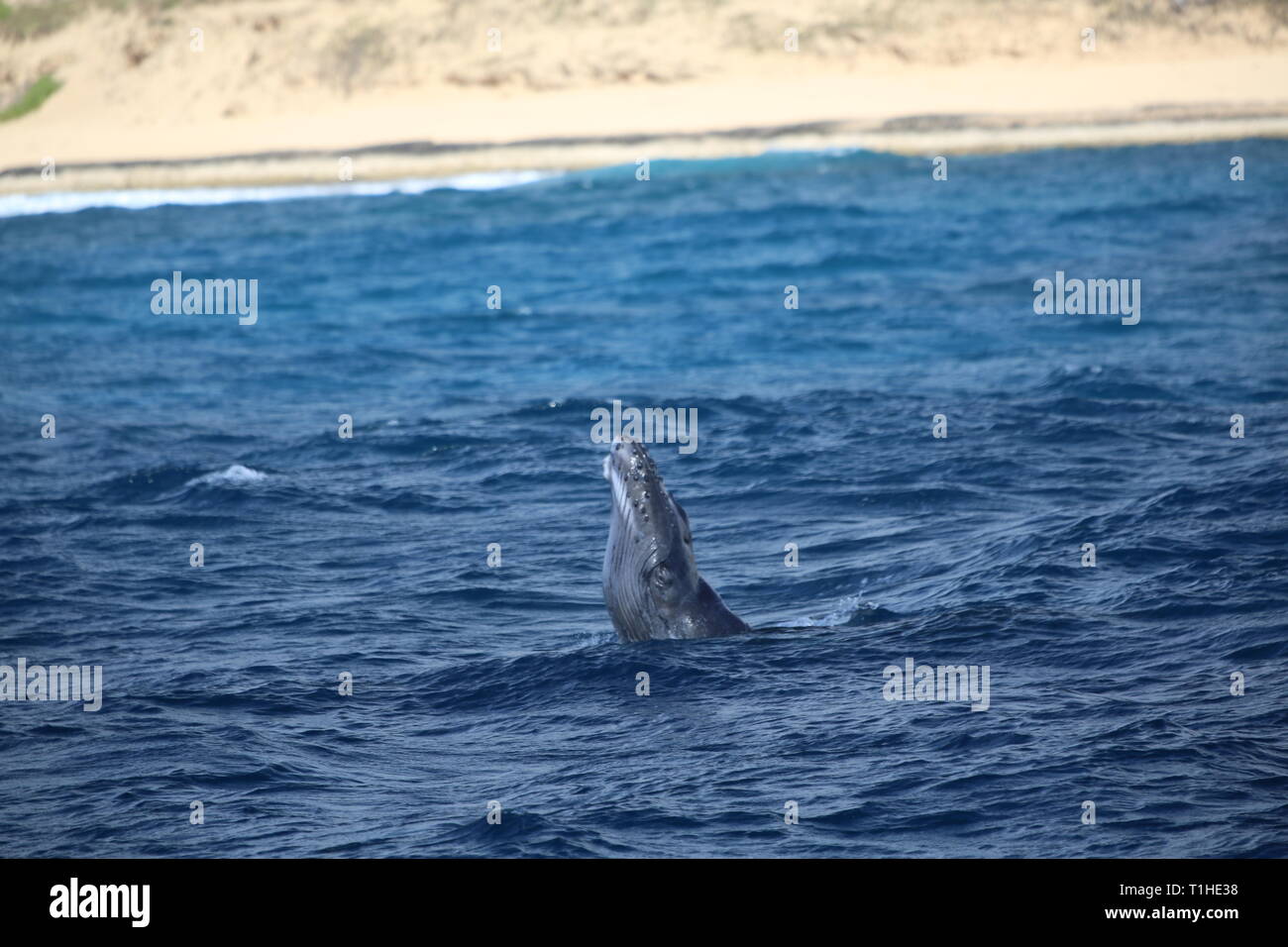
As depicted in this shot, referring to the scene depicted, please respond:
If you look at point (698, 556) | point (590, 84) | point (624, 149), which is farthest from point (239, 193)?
point (698, 556)

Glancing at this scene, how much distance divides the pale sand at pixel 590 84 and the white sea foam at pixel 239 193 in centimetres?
95

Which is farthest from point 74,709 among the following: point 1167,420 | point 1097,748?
point 1167,420

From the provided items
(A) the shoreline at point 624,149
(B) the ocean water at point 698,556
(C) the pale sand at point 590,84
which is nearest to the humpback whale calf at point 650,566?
(B) the ocean water at point 698,556

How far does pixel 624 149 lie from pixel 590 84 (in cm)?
963

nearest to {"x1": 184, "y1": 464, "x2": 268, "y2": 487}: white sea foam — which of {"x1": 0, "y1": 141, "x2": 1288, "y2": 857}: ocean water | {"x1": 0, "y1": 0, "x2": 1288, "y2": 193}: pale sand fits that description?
{"x1": 0, "y1": 141, "x2": 1288, "y2": 857}: ocean water

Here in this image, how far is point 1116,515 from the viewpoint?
1362 cm

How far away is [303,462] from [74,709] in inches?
299

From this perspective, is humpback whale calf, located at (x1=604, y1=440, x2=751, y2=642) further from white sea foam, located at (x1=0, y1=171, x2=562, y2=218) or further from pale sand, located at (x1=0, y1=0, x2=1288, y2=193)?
pale sand, located at (x1=0, y1=0, x2=1288, y2=193)

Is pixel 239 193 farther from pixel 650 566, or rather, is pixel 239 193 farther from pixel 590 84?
pixel 650 566

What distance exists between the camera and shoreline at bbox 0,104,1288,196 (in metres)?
48.2

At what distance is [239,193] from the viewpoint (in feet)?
157

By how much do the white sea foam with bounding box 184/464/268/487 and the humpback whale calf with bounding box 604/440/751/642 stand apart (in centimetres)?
765

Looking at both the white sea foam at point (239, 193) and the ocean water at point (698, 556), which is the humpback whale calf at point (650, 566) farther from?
the white sea foam at point (239, 193)

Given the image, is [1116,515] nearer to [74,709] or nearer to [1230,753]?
[1230,753]
